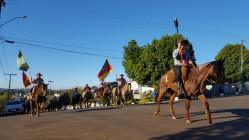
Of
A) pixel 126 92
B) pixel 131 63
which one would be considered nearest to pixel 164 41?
pixel 131 63

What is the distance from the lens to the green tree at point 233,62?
158ft

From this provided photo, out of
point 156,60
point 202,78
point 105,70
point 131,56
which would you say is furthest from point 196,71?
point 131,56

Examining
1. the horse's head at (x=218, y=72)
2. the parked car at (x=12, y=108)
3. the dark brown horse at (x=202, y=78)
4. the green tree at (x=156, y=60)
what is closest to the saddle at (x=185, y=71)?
the dark brown horse at (x=202, y=78)

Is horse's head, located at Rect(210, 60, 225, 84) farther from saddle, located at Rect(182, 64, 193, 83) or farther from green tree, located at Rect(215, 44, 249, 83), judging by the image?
green tree, located at Rect(215, 44, 249, 83)

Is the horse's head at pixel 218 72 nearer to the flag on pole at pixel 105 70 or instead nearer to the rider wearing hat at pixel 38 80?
the rider wearing hat at pixel 38 80

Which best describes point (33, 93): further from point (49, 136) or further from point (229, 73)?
point (229, 73)

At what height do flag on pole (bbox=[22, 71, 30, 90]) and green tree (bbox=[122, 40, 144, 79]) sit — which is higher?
green tree (bbox=[122, 40, 144, 79])

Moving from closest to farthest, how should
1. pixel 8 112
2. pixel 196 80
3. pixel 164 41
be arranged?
pixel 196 80, pixel 8 112, pixel 164 41

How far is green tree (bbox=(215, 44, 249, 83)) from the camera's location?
48.2 m

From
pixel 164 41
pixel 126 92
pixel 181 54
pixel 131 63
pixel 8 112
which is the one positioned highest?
pixel 164 41

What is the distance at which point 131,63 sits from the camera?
38906mm

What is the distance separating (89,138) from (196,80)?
4118 millimetres

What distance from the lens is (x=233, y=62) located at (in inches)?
1991

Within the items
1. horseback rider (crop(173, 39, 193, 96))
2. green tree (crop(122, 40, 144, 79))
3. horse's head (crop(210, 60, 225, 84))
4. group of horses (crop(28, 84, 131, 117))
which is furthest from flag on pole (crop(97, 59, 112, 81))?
horse's head (crop(210, 60, 225, 84))
